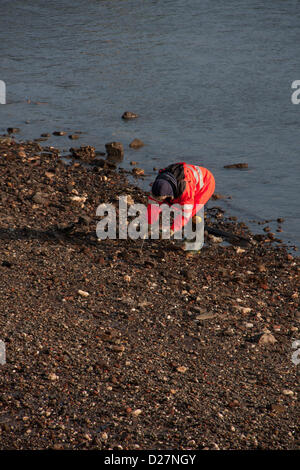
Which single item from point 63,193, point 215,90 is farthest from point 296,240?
point 215,90

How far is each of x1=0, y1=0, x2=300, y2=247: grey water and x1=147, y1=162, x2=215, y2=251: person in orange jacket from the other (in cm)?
180

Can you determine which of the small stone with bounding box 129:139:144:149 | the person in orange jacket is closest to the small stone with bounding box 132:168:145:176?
the small stone with bounding box 129:139:144:149

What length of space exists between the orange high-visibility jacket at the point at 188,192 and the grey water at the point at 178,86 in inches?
70.5

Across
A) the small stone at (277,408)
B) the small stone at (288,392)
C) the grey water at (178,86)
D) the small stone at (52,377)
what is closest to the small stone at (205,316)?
the small stone at (288,392)

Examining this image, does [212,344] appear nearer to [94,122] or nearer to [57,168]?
[57,168]

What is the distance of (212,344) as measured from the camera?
6.71 meters

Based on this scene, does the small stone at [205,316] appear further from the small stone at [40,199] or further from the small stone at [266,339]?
the small stone at [40,199]

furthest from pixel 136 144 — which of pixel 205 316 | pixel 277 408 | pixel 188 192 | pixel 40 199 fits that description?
pixel 277 408

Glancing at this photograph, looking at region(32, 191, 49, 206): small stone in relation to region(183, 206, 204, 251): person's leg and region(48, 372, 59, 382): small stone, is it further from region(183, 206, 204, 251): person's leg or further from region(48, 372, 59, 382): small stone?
region(48, 372, 59, 382): small stone

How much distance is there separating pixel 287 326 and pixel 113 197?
4081 millimetres

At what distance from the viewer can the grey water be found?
12734mm

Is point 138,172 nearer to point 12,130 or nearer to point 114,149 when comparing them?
point 114,149

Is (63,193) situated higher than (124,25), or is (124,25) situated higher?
(124,25)
